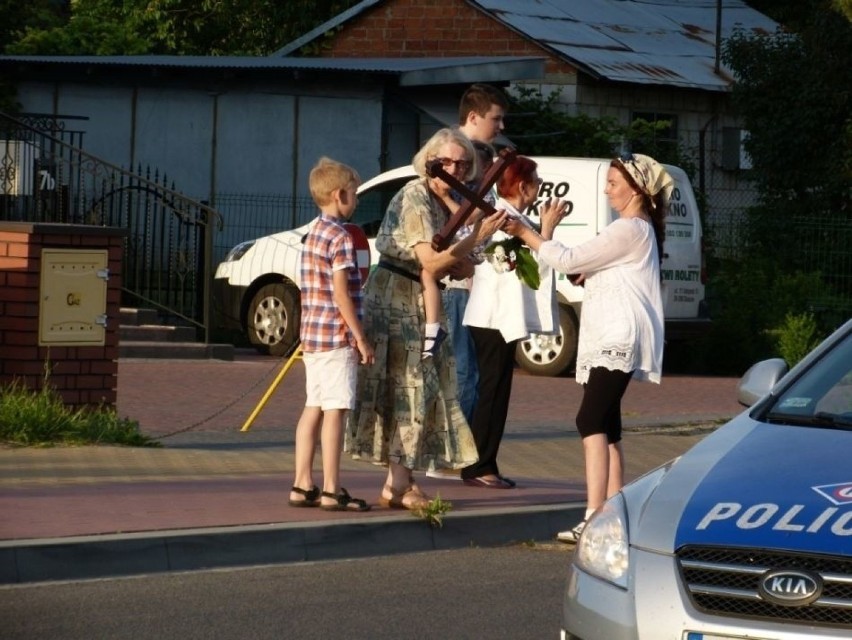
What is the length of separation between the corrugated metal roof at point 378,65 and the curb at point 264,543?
49.7 feet

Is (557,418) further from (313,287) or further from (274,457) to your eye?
(313,287)

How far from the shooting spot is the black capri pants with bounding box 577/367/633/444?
340 inches

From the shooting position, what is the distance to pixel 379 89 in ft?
80.9

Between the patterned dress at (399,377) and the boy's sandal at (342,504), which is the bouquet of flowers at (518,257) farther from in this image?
the boy's sandal at (342,504)

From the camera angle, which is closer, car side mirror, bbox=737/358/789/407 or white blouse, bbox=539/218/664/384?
car side mirror, bbox=737/358/789/407

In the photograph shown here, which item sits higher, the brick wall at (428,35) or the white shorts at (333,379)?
the brick wall at (428,35)

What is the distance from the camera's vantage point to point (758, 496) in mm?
5141

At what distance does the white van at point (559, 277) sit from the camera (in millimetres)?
17875

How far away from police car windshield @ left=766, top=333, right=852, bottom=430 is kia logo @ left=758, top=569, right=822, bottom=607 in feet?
3.33

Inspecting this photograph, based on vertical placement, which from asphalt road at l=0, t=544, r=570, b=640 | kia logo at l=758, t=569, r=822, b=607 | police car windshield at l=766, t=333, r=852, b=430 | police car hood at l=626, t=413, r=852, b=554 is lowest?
asphalt road at l=0, t=544, r=570, b=640

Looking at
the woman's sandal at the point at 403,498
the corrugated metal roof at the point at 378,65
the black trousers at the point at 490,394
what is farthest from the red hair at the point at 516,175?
the corrugated metal roof at the point at 378,65

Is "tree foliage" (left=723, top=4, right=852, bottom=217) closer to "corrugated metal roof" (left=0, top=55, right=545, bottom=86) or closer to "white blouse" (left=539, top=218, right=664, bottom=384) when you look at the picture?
"corrugated metal roof" (left=0, top=55, right=545, bottom=86)

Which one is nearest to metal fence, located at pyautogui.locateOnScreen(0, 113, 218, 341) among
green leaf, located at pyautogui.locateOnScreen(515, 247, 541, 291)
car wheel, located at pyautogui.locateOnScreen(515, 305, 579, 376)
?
car wheel, located at pyautogui.locateOnScreen(515, 305, 579, 376)

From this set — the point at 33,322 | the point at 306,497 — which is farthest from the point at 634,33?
the point at 306,497
